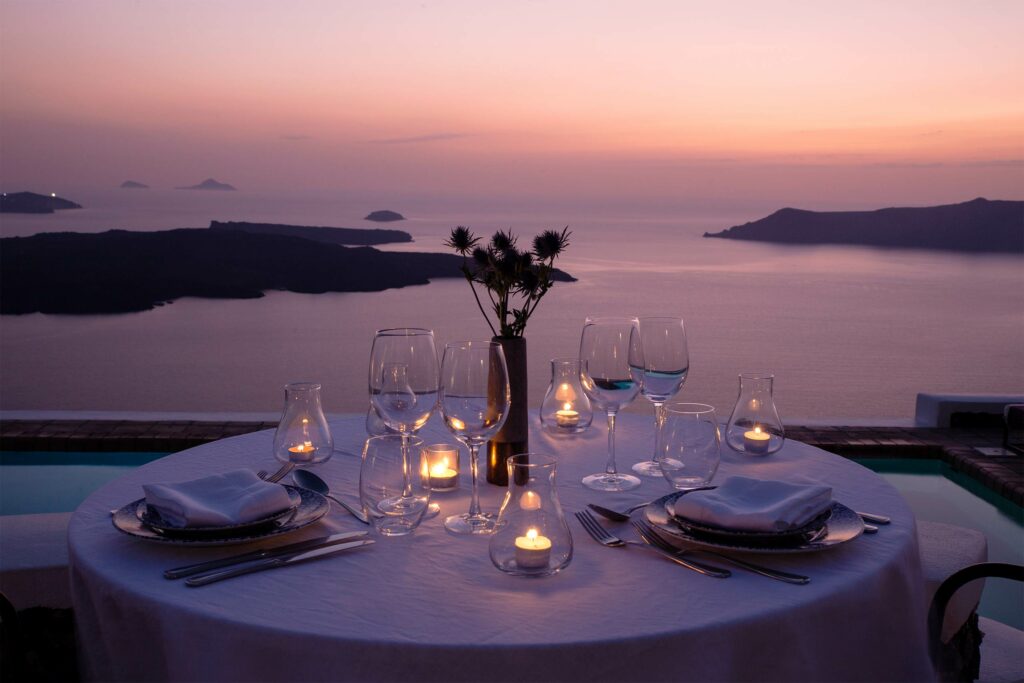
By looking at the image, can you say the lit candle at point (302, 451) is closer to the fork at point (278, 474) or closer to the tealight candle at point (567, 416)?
the fork at point (278, 474)

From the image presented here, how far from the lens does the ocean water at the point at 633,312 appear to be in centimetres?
517

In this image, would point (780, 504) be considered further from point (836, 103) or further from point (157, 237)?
point (157, 237)

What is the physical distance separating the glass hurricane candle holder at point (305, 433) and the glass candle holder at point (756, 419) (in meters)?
0.83

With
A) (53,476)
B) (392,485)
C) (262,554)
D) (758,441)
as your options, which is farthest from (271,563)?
(53,476)

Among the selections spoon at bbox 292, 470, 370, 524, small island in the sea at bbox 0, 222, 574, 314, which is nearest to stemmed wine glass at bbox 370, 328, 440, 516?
spoon at bbox 292, 470, 370, 524

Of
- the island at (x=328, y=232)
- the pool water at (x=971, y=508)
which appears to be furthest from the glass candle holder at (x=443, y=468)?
the island at (x=328, y=232)

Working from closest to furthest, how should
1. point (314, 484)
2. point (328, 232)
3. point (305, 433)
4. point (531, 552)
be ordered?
point (531, 552), point (314, 484), point (305, 433), point (328, 232)

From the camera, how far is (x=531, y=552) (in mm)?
1041

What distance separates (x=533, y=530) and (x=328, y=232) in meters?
6.92

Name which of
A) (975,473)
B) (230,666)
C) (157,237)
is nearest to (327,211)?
(157,237)

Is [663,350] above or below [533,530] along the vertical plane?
above

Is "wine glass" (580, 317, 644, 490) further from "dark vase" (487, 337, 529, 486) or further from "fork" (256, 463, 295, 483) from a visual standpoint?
"fork" (256, 463, 295, 483)

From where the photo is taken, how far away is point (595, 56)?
18.9 ft

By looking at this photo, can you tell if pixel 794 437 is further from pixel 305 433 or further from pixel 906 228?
pixel 906 228
